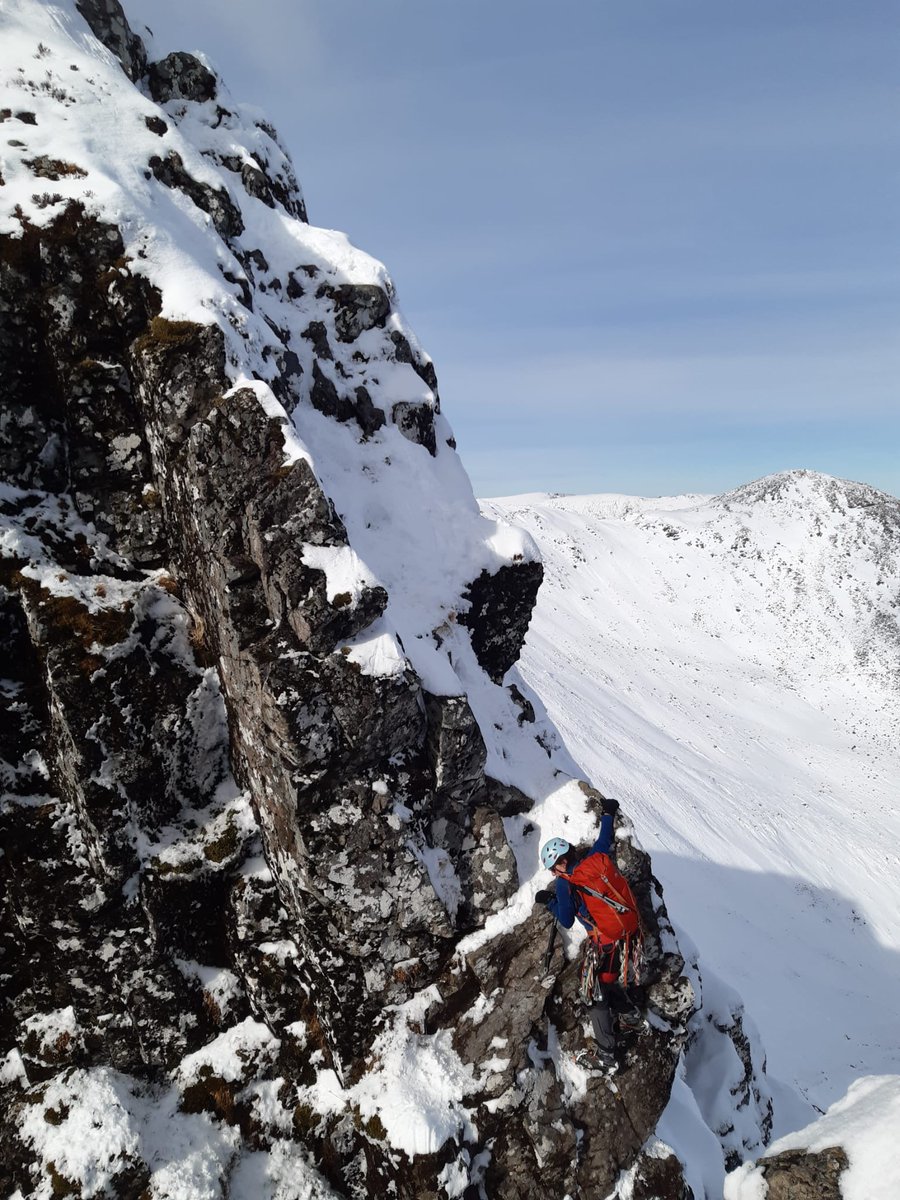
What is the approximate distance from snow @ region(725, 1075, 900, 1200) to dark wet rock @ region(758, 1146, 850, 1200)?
2.8 inches

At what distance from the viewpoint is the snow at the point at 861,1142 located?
6.33 m

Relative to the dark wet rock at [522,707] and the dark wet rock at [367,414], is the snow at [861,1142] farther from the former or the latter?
the dark wet rock at [367,414]

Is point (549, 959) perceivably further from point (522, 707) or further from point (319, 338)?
point (319, 338)

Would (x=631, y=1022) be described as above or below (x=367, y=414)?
below

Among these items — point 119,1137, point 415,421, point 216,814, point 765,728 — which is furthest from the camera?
point 765,728

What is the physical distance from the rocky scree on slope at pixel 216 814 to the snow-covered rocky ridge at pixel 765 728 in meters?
5.29

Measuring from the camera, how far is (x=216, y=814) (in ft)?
39.5

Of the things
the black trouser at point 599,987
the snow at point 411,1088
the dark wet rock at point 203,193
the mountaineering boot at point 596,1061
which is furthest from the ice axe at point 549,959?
the dark wet rock at point 203,193

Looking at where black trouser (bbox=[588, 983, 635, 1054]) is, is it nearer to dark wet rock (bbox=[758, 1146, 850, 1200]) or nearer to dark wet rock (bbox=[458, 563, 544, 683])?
dark wet rock (bbox=[758, 1146, 850, 1200])

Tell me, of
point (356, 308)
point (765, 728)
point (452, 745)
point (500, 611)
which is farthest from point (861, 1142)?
point (765, 728)

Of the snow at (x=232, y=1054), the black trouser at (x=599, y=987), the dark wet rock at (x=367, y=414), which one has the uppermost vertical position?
the dark wet rock at (x=367, y=414)

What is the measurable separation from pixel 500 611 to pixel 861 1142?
11.1 meters

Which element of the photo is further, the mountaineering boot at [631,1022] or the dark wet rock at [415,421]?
the dark wet rock at [415,421]

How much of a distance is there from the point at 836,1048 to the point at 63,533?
27.2 meters
